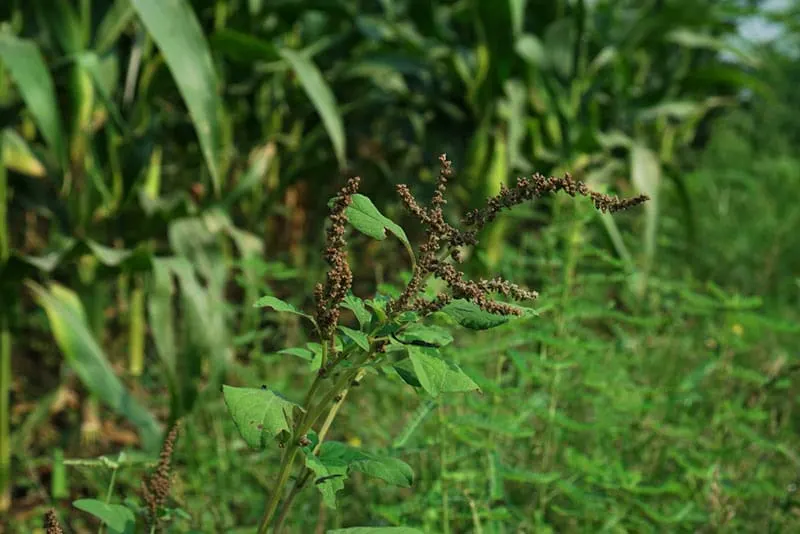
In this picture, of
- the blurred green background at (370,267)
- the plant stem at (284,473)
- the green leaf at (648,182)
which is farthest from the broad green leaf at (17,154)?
the green leaf at (648,182)

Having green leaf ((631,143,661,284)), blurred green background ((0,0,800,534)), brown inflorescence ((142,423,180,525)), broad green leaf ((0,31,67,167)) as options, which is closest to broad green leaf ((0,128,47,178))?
blurred green background ((0,0,800,534))

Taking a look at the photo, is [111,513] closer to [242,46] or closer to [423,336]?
[423,336]

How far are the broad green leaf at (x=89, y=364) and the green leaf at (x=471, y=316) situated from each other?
1.35 metres

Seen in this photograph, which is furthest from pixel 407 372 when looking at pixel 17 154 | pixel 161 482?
pixel 17 154

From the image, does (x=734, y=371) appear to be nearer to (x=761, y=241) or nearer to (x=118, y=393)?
(x=118, y=393)

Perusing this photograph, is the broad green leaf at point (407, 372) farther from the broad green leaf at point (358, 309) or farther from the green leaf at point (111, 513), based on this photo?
the green leaf at point (111, 513)

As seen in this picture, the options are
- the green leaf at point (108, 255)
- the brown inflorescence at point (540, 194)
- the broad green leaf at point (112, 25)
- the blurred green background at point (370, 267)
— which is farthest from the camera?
the broad green leaf at point (112, 25)

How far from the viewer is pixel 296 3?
282cm

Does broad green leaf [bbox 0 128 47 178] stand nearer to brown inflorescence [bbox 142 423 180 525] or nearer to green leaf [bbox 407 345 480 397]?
brown inflorescence [bbox 142 423 180 525]

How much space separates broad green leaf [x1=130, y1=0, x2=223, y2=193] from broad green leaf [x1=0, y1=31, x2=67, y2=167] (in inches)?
9.4

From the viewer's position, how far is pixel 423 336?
866 millimetres

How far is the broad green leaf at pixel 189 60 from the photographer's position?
197 centimetres

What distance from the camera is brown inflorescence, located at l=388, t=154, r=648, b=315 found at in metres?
0.80

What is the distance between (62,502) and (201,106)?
0.91 m
